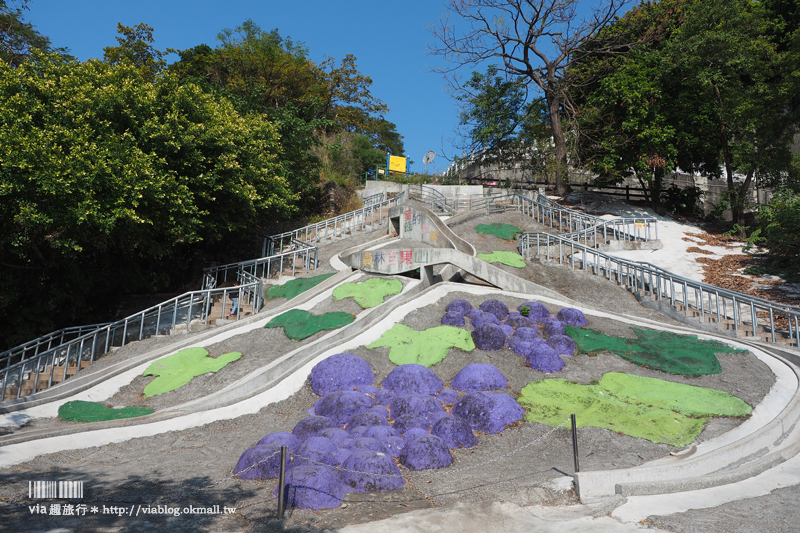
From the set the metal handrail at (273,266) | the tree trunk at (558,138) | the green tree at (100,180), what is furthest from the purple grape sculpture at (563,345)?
the tree trunk at (558,138)

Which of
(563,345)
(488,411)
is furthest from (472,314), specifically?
(488,411)

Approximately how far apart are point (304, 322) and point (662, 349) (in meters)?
9.15

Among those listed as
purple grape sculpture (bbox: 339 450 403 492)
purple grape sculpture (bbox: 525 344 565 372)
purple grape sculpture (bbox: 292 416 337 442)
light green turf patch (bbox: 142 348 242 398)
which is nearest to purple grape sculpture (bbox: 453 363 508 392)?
purple grape sculpture (bbox: 525 344 565 372)

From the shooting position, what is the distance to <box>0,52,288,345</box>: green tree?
41.5 ft

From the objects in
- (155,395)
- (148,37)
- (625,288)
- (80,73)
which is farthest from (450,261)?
(148,37)

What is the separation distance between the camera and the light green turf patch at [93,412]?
984cm

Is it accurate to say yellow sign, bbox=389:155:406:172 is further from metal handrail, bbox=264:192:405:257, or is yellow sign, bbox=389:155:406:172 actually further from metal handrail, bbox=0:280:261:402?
metal handrail, bbox=0:280:261:402

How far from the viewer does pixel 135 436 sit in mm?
8805

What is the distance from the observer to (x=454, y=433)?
793 centimetres

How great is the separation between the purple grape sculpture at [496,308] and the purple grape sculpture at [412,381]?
363cm

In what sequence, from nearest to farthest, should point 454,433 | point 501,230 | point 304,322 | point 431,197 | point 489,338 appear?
1. point 454,433
2. point 489,338
3. point 304,322
4. point 501,230
5. point 431,197

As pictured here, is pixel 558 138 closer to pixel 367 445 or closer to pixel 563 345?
pixel 563 345

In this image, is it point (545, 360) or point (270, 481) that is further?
point (545, 360)

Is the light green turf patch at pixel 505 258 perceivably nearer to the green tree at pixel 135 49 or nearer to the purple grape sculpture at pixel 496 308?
the purple grape sculpture at pixel 496 308
